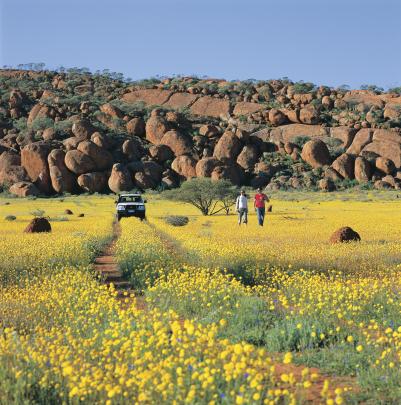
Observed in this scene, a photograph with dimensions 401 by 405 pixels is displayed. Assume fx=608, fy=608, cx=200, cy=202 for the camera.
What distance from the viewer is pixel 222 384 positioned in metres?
5.36

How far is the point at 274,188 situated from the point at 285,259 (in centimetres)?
6596

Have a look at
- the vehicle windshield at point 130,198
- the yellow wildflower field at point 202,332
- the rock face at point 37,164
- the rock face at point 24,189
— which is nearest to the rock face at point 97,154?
the rock face at point 37,164

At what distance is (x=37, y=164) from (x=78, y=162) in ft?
18.2

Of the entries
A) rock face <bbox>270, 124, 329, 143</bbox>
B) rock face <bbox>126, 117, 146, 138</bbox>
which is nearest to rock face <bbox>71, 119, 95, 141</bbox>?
rock face <bbox>126, 117, 146, 138</bbox>

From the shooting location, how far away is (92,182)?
257 feet

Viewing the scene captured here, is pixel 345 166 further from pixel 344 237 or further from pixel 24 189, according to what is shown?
pixel 344 237

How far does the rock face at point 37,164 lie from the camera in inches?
3098

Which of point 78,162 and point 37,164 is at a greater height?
point 78,162

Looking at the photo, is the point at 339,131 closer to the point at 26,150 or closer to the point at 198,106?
the point at 198,106

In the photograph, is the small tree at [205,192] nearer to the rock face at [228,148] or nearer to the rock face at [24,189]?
the rock face at [24,189]

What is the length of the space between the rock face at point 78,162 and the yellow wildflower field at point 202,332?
6344 centimetres

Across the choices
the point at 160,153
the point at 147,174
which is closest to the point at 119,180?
the point at 147,174

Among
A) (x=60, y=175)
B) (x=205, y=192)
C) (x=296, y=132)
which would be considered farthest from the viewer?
(x=296, y=132)

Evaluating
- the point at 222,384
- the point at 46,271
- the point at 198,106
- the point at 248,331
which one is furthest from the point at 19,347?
the point at 198,106
